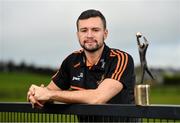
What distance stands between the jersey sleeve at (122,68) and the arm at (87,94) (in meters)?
0.07

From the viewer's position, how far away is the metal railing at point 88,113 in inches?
145

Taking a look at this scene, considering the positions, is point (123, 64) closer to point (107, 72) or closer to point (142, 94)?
point (107, 72)

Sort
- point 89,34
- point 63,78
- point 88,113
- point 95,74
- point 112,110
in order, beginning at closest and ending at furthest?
point 112,110
point 88,113
point 89,34
point 95,74
point 63,78

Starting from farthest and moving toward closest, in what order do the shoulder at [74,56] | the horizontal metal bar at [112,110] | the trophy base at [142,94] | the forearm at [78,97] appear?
the shoulder at [74,56] < the forearm at [78,97] < the trophy base at [142,94] < the horizontal metal bar at [112,110]

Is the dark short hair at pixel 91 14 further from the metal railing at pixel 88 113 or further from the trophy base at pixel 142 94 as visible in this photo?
the trophy base at pixel 142 94

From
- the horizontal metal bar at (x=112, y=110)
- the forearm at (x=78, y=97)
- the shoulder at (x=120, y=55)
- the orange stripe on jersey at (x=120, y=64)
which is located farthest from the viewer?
the shoulder at (x=120, y=55)

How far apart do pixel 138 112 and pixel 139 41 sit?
50 centimetres

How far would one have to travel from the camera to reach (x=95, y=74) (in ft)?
15.6

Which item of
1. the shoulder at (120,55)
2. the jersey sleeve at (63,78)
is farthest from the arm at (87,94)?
the jersey sleeve at (63,78)

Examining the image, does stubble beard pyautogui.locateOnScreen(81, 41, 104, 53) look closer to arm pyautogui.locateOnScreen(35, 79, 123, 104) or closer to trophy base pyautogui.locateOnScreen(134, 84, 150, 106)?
arm pyautogui.locateOnScreen(35, 79, 123, 104)

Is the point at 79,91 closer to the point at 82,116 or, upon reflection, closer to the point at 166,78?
the point at 82,116

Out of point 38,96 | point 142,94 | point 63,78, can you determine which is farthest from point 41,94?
point 142,94

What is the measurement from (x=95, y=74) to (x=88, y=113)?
703 millimetres

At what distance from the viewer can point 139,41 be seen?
3.98 meters
